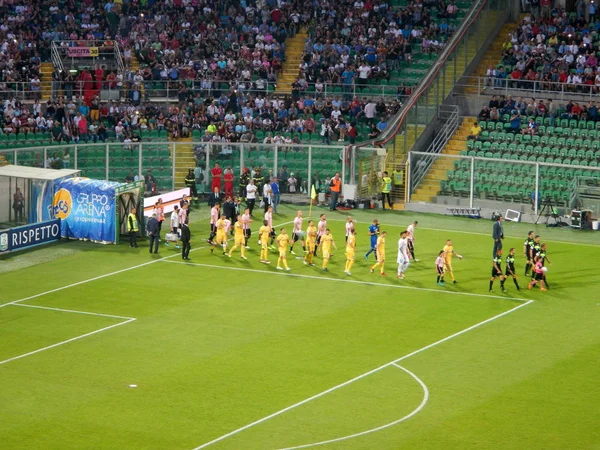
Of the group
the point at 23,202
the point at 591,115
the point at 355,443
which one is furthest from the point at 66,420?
the point at 591,115

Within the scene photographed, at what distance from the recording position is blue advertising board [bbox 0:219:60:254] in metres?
42.4

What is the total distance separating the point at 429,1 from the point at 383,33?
3.03 metres

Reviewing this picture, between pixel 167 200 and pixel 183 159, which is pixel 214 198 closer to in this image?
pixel 167 200

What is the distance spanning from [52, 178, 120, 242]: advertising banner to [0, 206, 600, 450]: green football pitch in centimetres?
73

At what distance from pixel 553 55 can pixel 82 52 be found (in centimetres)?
2356

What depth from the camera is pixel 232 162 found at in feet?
173

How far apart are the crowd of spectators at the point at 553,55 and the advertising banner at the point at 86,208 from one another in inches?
844

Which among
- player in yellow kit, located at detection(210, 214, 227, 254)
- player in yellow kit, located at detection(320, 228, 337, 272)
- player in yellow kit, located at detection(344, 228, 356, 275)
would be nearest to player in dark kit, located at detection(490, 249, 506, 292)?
player in yellow kit, located at detection(344, 228, 356, 275)

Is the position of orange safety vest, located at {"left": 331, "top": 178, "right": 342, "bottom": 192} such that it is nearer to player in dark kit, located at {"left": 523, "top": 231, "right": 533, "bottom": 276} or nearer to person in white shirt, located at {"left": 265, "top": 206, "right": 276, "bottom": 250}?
person in white shirt, located at {"left": 265, "top": 206, "right": 276, "bottom": 250}

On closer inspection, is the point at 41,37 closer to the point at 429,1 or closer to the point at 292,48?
the point at 292,48

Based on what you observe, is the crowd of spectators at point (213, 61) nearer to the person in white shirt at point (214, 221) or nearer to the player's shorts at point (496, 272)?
the person in white shirt at point (214, 221)

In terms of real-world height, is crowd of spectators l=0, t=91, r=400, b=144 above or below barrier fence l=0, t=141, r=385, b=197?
above

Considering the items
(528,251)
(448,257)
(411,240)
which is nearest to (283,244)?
(411,240)

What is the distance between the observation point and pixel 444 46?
193 feet
